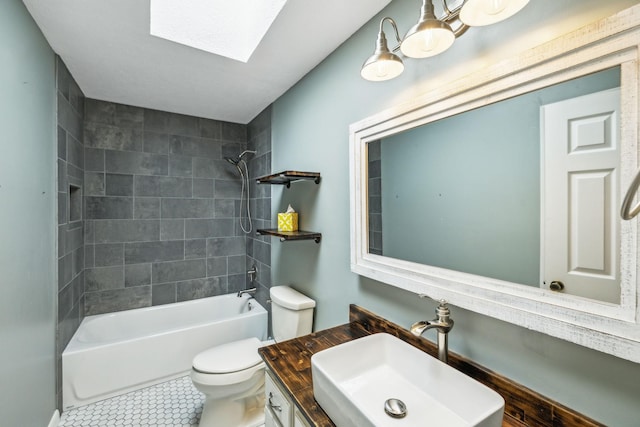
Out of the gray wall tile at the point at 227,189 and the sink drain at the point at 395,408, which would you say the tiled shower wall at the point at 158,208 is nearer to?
the gray wall tile at the point at 227,189

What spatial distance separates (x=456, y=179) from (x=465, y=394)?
2.43ft

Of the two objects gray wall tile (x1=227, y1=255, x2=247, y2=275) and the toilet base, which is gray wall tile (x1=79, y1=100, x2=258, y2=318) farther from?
the toilet base

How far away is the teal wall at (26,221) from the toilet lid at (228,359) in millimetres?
828

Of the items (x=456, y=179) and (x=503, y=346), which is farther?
(x=456, y=179)

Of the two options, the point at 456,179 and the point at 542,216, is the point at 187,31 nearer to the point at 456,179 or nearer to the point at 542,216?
the point at 456,179

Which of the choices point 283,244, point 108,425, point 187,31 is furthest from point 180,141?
point 108,425

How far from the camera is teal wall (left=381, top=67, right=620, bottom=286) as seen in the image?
0.83 m

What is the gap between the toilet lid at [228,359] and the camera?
169 centimetres

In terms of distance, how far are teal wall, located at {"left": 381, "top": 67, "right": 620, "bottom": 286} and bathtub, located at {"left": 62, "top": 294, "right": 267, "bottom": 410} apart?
6.22 ft

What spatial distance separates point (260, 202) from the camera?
9.27 feet

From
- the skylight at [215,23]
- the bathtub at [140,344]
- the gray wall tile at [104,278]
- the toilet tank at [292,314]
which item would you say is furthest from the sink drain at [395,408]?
the gray wall tile at [104,278]

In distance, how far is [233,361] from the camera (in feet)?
5.79

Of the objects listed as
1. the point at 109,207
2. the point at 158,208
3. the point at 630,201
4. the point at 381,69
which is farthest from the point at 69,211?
the point at 630,201

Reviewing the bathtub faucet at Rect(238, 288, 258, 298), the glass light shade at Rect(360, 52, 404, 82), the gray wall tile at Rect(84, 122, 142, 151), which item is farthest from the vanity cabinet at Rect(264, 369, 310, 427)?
the gray wall tile at Rect(84, 122, 142, 151)
